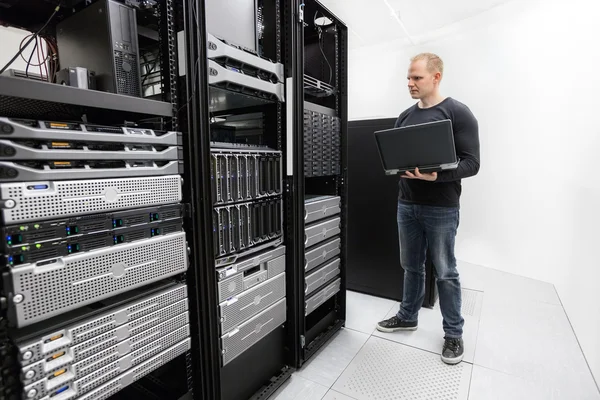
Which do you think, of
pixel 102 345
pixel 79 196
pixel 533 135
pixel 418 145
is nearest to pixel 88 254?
pixel 79 196

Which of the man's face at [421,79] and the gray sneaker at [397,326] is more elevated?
the man's face at [421,79]

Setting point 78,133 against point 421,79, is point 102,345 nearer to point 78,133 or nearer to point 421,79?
point 78,133

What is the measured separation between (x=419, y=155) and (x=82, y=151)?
1397mm

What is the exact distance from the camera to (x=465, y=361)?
1.78m

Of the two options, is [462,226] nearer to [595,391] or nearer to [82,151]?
[595,391]

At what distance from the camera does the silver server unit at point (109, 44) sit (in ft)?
3.24

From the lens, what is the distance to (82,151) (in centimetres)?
84

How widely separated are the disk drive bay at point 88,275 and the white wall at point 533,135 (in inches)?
82.1

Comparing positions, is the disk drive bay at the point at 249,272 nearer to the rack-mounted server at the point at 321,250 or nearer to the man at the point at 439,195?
the rack-mounted server at the point at 321,250

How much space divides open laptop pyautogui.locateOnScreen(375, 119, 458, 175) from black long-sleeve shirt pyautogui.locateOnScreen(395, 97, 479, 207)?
112 mm

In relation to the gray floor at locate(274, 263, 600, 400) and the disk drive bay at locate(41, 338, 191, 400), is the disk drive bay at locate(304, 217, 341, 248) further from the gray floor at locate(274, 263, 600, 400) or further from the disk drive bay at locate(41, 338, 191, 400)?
the disk drive bay at locate(41, 338, 191, 400)

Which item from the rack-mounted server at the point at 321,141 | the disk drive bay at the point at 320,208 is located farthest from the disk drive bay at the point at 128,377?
the rack-mounted server at the point at 321,141

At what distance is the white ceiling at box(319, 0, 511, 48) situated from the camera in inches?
115

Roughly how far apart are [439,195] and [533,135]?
1774 millimetres
